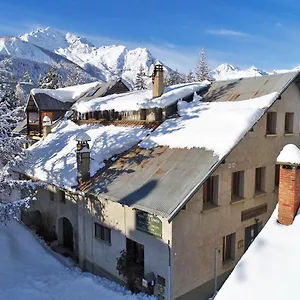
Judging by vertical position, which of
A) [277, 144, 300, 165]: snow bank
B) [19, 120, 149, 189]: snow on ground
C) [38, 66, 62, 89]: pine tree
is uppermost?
[38, 66, 62, 89]: pine tree

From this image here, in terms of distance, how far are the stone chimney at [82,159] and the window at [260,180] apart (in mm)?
8151

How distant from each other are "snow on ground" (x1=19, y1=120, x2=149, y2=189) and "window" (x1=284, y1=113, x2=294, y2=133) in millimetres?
7310

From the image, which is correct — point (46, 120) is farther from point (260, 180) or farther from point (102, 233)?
Result: point (260, 180)

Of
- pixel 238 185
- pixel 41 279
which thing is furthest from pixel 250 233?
pixel 41 279

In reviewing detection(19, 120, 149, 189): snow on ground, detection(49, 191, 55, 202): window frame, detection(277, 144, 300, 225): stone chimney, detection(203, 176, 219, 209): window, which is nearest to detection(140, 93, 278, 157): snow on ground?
detection(203, 176, 219, 209): window

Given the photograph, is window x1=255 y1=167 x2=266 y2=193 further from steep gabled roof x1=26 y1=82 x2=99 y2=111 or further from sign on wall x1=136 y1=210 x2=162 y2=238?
steep gabled roof x1=26 y1=82 x2=99 y2=111

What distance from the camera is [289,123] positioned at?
17625 millimetres

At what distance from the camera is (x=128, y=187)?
14.3m

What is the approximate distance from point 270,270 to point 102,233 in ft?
30.9

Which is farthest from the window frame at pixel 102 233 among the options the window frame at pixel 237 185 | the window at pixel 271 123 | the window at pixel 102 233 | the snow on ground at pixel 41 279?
the window at pixel 271 123

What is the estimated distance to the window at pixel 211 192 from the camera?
14117 millimetres

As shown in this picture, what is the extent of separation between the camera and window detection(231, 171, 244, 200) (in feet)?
49.8

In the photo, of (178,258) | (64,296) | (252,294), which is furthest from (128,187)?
(252,294)

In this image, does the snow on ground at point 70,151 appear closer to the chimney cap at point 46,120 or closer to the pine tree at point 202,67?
the chimney cap at point 46,120
